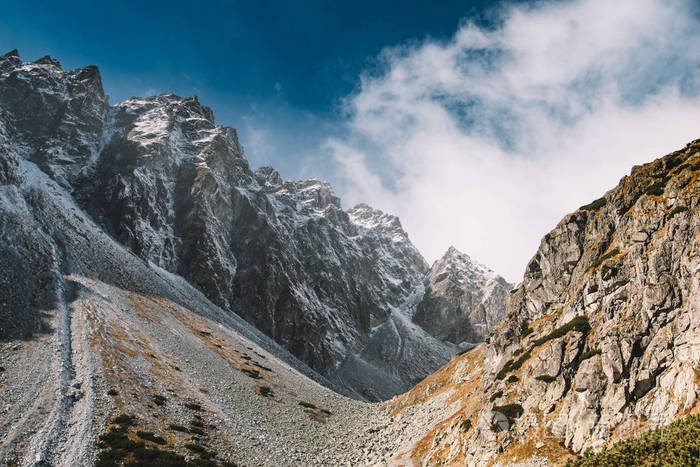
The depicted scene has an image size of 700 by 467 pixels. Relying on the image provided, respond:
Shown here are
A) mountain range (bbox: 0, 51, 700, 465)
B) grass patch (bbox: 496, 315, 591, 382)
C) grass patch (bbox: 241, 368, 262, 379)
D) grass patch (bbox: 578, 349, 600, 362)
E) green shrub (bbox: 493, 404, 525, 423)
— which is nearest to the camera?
mountain range (bbox: 0, 51, 700, 465)

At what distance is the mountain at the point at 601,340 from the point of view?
81.4 feet

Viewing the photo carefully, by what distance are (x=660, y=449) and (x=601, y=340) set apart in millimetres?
13535

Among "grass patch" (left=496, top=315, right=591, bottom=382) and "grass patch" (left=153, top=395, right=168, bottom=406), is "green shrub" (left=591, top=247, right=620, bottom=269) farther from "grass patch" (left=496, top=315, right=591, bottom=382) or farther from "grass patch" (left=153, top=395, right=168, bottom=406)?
"grass patch" (left=153, top=395, right=168, bottom=406)

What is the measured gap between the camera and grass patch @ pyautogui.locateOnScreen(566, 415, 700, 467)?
16.9 metres

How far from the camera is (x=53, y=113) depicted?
17388cm

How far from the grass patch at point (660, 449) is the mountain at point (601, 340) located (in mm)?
724

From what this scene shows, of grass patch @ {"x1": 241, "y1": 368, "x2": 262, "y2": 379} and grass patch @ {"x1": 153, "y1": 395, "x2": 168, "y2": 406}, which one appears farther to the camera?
grass patch @ {"x1": 241, "y1": 368, "x2": 262, "y2": 379}

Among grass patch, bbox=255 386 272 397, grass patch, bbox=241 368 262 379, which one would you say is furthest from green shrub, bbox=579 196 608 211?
grass patch, bbox=241 368 262 379

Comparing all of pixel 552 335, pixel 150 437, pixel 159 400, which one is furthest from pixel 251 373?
pixel 552 335

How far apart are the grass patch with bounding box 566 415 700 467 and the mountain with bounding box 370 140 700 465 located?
2.37ft

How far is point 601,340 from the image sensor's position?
30.5 m

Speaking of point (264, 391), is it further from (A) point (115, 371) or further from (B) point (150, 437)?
(B) point (150, 437)

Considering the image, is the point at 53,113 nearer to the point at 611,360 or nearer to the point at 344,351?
the point at 344,351

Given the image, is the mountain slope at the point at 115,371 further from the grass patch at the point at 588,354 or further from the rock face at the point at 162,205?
the rock face at the point at 162,205
